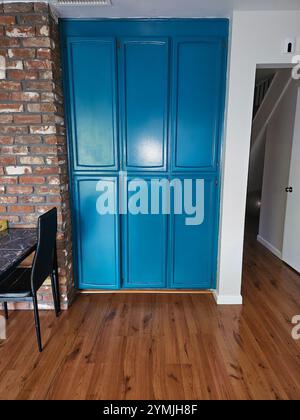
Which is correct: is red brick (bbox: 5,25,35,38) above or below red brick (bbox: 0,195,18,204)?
above

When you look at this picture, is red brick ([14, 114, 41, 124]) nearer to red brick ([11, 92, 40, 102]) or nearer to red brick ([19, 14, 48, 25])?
red brick ([11, 92, 40, 102])

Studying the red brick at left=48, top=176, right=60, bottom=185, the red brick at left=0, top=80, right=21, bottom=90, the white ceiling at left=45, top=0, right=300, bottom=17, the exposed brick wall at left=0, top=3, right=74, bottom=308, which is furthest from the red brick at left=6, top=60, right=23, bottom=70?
the red brick at left=48, top=176, right=60, bottom=185

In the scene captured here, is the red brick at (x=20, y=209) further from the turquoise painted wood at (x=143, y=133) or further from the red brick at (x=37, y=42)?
the red brick at (x=37, y=42)

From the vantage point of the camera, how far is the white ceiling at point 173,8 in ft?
6.42

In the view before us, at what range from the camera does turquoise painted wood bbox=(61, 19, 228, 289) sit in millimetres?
2227

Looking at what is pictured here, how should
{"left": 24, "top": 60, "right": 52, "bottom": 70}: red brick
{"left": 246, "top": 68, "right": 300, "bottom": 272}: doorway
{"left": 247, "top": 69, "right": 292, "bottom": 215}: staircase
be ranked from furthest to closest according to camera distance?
{"left": 247, "top": 69, "right": 292, "bottom": 215}: staircase
{"left": 246, "top": 68, "right": 300, "bottom": 272}: doorway
{"left": 24, "top": 60, "right": 52, "bottom": 70}: red brick

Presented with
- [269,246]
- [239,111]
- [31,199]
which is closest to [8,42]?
[31,199]

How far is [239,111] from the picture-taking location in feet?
7.24

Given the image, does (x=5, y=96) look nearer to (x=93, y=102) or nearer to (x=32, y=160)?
(x=32, y=160)

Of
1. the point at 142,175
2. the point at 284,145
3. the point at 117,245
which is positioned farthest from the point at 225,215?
the point at 284,145

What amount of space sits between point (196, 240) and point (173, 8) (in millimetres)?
1959

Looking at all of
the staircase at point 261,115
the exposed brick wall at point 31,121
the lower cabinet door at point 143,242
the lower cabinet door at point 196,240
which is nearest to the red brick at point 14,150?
the exposed brick wall at point 31,121

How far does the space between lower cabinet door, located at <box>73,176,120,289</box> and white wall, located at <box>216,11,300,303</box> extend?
102 cm

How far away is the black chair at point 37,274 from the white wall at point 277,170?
292 centimetres
